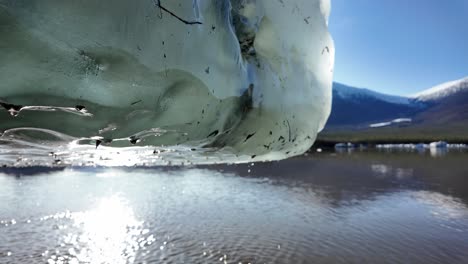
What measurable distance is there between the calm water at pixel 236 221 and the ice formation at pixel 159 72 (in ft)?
64.6

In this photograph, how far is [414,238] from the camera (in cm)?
2366

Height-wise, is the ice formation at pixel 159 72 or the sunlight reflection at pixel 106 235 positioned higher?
the ice formation at pixel 159 72

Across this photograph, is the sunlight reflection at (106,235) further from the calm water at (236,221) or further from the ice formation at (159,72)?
the ice formation at (159,72)

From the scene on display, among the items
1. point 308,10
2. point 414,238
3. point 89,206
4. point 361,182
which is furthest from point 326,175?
point 308,10

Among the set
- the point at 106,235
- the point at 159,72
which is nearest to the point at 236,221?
the point at 106,235

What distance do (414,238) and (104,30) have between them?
1057 inches

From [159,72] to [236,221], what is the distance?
89.9 feet

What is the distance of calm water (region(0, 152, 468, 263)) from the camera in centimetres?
2172

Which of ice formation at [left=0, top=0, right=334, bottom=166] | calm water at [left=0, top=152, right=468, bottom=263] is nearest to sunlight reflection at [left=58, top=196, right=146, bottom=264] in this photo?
calm water at [left=0, top=152, right=468, bottom=263]

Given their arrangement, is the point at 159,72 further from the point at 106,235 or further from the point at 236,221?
the point at 236,221

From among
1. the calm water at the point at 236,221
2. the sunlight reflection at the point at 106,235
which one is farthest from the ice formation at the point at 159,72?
the sunlight reflection at the point at 106,235

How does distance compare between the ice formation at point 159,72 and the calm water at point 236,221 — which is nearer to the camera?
the ice formation at point 159,72

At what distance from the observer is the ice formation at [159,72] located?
1247 mm

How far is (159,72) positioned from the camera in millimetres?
1576
